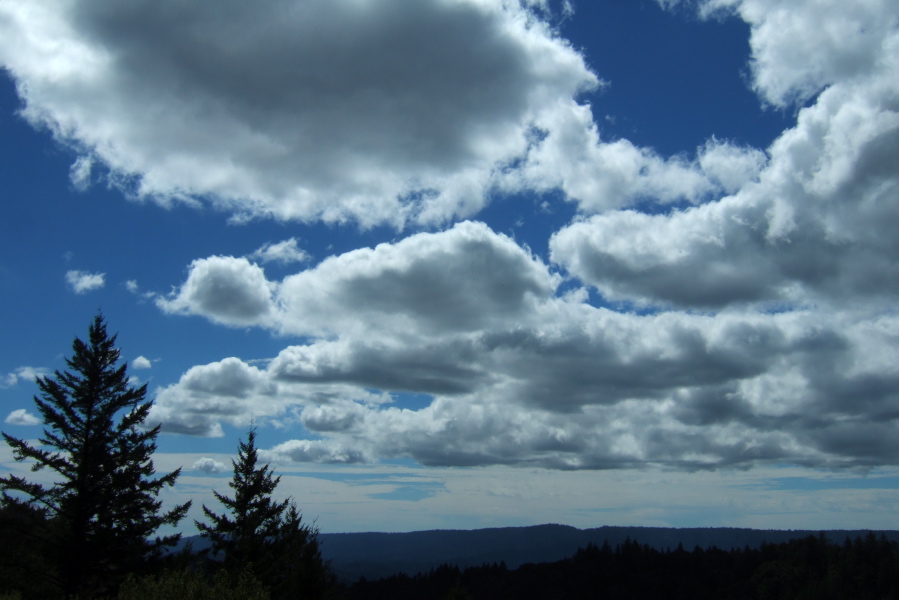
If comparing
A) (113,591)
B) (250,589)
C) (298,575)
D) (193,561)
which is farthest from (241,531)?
(250,589)

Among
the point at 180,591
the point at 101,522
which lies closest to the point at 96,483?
the point at 101,522

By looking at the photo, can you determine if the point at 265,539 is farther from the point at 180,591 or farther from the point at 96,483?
the point at 180,591

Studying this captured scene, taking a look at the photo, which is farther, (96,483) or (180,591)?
(96,483)

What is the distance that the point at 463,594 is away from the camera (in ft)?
202

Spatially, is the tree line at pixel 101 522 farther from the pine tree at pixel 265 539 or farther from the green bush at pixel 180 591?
the green bush at pixel 180 591

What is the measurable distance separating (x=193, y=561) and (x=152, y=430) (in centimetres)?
770

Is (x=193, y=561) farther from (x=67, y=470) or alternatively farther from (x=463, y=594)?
(x=463, y=594)

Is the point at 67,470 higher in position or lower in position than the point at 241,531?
higher

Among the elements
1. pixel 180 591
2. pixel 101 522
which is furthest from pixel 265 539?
pixel 180 591

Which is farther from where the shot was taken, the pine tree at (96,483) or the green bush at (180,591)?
the pine tree at (96,483)

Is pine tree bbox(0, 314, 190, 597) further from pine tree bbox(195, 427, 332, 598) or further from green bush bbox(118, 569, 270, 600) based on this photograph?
green bush bbox(118, 569, 270, 600)

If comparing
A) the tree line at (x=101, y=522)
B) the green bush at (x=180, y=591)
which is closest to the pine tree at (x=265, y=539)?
the tree line at (x=101, y=522)

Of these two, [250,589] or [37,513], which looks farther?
[37,513]

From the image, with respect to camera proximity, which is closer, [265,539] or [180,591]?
[180,591]
